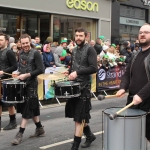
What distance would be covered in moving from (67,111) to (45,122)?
7.03 ft

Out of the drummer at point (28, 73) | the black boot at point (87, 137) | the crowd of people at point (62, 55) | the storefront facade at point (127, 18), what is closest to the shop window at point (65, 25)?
the storefront facade at point (127, 18)

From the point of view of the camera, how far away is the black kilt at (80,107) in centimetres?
482

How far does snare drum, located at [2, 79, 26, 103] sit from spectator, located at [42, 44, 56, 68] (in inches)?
174

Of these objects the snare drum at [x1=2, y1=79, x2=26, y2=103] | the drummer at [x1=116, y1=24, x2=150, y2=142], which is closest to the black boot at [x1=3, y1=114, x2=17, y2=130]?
the snare drum at [x1=2, y1=79, x2=26, y2=103]

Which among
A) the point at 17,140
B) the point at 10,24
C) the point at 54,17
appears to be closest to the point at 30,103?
the point at 17,140

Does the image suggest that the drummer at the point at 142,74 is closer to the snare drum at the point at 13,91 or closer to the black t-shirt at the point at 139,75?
Result: the black t-shirt at the point at 139,75

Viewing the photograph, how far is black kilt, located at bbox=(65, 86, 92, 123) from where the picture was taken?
4.82 metres

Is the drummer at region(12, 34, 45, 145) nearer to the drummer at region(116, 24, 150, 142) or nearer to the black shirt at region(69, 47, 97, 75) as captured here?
the black shirt at region(69, 47, 97, 75)

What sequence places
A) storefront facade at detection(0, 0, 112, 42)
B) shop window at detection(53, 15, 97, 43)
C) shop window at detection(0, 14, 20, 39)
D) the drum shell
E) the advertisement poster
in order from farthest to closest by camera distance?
1. shop window at detection(53, 15, 97, 43)
2. storefront facade at detection(0, 0, 112, 42)
3. shop window at detection(0, 14, 20, 39)
4. the advertisement poster
5. the drum shell

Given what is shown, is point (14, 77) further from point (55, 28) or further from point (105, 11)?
point (105, 11)

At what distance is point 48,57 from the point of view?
9.82 meters

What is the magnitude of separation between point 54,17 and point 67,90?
35.5ft

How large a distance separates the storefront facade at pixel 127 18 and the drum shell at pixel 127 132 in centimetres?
1534

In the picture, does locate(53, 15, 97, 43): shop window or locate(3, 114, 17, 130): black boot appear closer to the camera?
locate(3, 114, 17, 130): black boot
